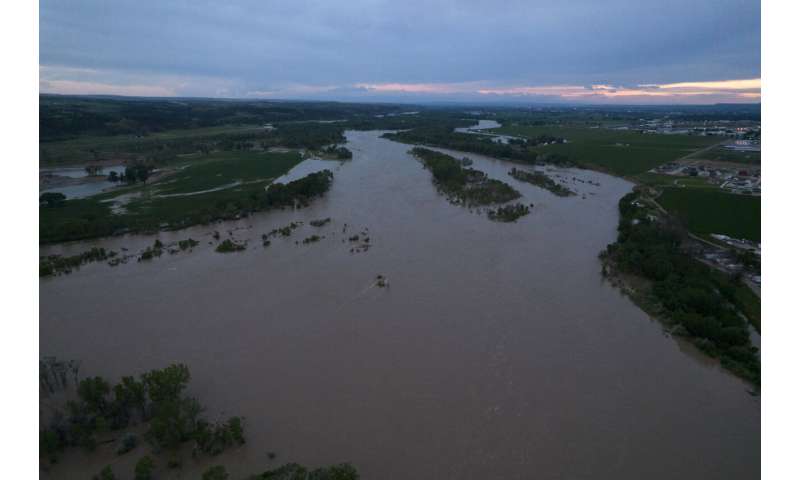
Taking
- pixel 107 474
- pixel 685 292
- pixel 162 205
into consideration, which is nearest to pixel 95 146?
pixel 162 205

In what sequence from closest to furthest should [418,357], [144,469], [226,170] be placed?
1. [144,469]
2. [418,357]
3. [226,170]

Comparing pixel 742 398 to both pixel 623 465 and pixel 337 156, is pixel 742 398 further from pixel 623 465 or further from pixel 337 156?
pixel 337 156

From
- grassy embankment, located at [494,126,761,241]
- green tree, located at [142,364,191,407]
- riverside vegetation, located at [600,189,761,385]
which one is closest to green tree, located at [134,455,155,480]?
green tree, located at [142,364,191,407]

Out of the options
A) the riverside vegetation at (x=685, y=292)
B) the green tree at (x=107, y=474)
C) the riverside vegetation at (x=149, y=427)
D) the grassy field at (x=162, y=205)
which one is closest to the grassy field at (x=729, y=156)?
the riverside vegetation at (x=685, y=292)

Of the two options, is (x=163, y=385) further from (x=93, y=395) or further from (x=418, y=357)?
(x=418, y=357)

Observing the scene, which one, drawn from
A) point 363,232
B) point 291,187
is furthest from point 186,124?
point 363,232

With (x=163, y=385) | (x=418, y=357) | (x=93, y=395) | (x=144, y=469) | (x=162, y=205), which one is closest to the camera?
(x=144, y=469)

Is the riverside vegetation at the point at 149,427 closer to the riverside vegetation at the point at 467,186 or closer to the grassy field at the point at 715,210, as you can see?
the riverside vegetation at the point at 467,186
